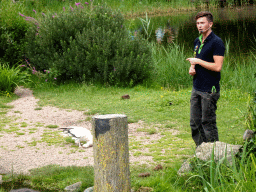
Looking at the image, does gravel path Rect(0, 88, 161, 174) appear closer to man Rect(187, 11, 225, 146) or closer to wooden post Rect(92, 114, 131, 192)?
man Rect(187, 11, 225, 146)

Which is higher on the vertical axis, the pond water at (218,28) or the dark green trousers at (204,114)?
the pond water at (218,28)

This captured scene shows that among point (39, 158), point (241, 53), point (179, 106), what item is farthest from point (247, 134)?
point (241, 53)

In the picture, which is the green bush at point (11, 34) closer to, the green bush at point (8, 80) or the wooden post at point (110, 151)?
the green bush at point (8, 80)

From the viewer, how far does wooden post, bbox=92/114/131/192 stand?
375 cm

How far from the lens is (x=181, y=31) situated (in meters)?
23.7

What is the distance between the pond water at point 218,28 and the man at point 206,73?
40.4 ft

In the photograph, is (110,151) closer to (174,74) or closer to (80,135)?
(80,135)

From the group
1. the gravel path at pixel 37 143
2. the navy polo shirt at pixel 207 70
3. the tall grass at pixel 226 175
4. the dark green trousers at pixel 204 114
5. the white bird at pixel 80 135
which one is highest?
the navy polo shirt at pixel 207 70

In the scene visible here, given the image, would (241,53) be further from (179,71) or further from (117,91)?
(117,91)

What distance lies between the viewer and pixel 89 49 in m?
11.4

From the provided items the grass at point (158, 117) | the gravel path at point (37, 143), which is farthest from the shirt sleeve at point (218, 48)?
the gravel path at point (37, 143)

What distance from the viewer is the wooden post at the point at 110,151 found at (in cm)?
375

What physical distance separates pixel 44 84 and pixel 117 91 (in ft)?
8.48

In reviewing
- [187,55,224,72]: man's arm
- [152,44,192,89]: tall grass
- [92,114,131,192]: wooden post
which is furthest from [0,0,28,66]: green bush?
[92,114,131,192]: wooden post
